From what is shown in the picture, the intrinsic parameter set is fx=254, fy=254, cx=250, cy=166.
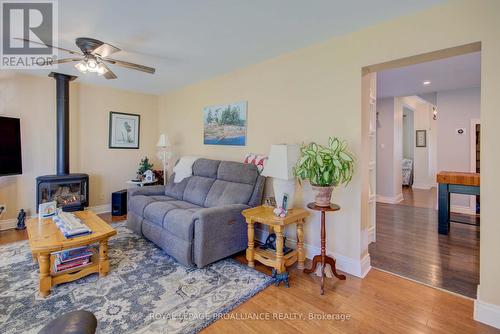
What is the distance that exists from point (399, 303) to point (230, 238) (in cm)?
160

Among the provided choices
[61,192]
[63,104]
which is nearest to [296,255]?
[61,192]

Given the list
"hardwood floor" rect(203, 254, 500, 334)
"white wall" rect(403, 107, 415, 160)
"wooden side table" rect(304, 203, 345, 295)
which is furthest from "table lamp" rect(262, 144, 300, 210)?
"white wall" rect(403, 107, 415, 160)

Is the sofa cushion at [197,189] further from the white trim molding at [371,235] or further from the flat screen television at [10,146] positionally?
the flat screen television at [10,146]

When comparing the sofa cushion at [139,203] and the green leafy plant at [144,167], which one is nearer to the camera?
the sofa cushion at [139,203]

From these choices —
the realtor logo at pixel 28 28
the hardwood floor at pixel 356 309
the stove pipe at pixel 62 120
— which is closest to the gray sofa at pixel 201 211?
the hardwood floor at pixel 356 309

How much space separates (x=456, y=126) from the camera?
16.5ft

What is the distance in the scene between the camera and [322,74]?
2.71m

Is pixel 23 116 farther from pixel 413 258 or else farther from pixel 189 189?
pixel 413 258

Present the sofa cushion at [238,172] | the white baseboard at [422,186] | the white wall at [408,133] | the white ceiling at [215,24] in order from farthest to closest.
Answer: the white wall at [408,133] < the white baseboard at [422,186] < the sofa cushion at [238,172] < the white ceiling at [215,24]

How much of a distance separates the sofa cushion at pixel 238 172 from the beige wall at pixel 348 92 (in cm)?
36

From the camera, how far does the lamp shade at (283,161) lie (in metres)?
2.46

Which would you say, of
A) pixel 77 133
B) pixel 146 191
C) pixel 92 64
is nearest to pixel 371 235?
pixel 146 191

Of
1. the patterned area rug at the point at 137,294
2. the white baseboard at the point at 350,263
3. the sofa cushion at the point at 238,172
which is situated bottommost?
the patterned area rug at the point at 137,294

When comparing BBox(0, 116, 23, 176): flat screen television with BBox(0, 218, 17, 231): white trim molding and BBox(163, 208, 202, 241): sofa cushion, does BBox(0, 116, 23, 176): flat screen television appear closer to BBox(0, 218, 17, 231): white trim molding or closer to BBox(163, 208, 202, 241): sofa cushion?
BBox(0, 218, 17, 231): white trim molding
